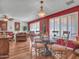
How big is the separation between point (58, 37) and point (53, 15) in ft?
6.07

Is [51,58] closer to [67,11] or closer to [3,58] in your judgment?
[3,58]

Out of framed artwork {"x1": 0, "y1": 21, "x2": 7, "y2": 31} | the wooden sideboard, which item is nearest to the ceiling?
the wooden sideboard

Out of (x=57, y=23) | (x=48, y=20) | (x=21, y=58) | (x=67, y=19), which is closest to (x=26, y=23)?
(x=48, y=20)

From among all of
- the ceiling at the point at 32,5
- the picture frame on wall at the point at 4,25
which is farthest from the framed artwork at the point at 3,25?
the ceiling at the point at 32,5

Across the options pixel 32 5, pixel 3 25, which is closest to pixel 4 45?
pixel 32 5

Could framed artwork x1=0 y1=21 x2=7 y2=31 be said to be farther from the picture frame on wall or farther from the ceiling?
the ceiling

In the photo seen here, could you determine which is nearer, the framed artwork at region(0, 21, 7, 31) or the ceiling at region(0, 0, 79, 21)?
the ceiling at region(0, 0, 79, 21)

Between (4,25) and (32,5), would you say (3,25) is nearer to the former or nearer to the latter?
(4,25)

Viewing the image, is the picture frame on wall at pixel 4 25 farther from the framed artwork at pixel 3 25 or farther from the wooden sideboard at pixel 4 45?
the wooden sideboard at pixel 4 45

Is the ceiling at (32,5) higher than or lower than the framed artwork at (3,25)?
higher

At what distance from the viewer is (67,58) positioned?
16.7ft

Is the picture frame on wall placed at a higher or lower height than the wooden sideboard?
higher

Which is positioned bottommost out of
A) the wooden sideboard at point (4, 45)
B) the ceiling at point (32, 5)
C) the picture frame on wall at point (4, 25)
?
the wooden sideboard at point (4, 45)

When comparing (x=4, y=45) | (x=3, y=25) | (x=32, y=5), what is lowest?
(x=4, y=45)
